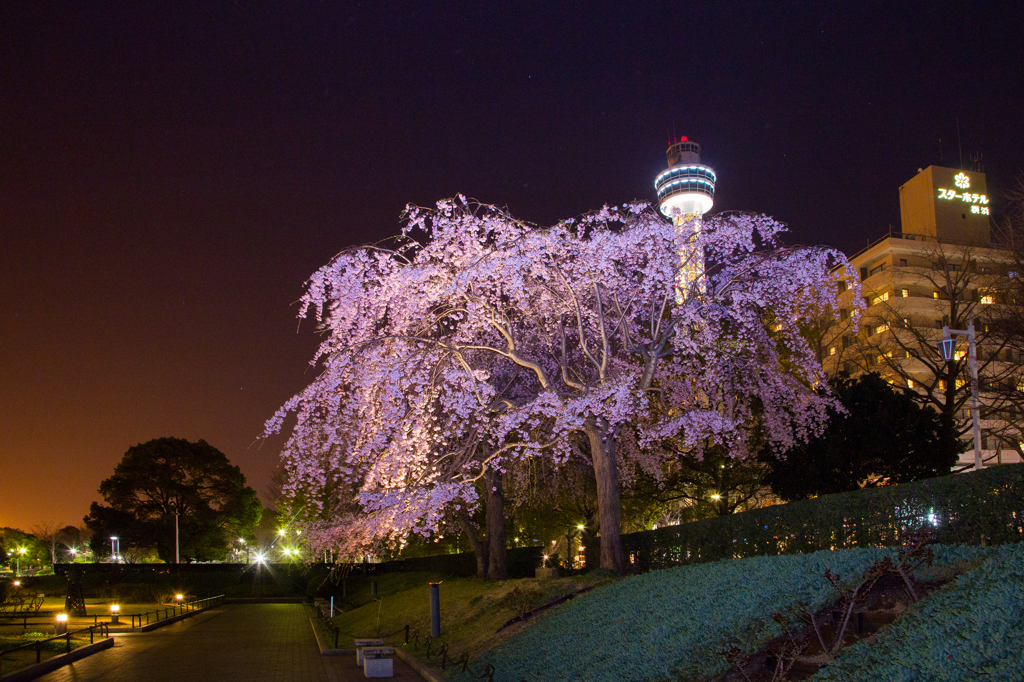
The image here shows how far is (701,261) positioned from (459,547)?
31.7m

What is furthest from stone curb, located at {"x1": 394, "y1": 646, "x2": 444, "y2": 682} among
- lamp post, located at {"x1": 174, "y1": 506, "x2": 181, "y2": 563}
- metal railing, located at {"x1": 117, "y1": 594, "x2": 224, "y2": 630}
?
lamp post, located at {"x1": 174, "y1": 506, "x2": 181, "y2": 563}

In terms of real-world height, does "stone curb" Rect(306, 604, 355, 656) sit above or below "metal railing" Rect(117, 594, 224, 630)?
above

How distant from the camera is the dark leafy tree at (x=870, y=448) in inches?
800

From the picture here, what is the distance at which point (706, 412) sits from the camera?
17.1 meters

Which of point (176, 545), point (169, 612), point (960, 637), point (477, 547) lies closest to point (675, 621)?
point (960, 637)

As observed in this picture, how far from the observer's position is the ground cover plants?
8.61 m

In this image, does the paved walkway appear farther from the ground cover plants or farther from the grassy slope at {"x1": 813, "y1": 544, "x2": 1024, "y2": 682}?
the grassy slope at {"x1": 813, "y1": 544, "x2": 1024, "y2": 682}

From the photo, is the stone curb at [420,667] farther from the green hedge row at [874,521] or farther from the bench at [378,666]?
the green hedge row at [874,521]

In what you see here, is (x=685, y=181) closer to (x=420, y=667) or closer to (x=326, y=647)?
(x=326, y=647)

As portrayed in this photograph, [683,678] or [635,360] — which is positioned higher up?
[635,360]

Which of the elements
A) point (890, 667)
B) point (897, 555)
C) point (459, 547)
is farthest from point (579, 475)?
point (459, 547)

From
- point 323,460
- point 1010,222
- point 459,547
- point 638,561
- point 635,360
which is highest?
point 1010,222

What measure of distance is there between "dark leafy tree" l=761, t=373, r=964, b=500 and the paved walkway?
11321 millimetres

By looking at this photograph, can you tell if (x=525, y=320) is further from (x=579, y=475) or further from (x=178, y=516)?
(x=178, y=516)
